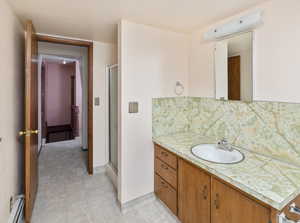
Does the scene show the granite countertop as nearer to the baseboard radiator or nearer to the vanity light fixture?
the vanity light fixture

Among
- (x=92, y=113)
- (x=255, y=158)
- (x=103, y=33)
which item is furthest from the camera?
(x=92, y=113)

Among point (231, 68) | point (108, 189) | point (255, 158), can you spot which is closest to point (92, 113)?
point (108, 189)

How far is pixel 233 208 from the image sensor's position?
1.16m

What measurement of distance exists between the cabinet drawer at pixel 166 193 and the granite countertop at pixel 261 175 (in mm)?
499

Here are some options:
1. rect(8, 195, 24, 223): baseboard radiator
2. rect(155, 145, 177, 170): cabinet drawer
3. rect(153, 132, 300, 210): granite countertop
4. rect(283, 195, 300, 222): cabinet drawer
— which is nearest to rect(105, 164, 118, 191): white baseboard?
rect(155, 145, 177, 170): cabinet drawer

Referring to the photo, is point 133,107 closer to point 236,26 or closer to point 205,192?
point 205,192

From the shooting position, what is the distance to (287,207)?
39.9 inches

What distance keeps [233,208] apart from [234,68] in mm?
1359

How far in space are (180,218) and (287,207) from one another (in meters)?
1.01

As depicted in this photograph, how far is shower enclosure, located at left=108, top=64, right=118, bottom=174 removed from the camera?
2.60 m

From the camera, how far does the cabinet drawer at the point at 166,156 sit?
1752 millimetres

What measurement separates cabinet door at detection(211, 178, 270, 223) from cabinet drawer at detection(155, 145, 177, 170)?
0.50 meters

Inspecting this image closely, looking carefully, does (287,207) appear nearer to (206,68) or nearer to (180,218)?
(180,218)

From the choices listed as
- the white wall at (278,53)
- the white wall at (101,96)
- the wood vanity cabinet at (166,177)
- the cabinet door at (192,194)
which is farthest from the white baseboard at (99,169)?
the white wall at (278,53)
